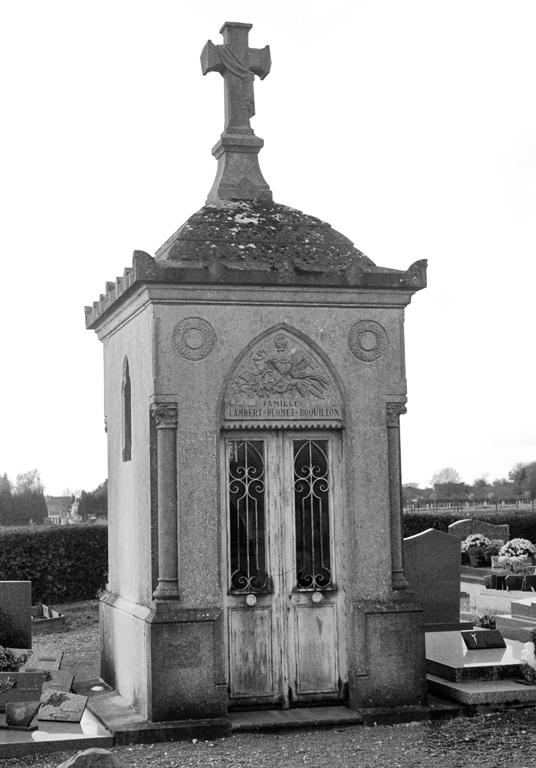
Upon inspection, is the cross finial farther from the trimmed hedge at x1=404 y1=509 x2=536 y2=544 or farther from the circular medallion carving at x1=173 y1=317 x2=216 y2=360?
the trimmed hedge at x1=404 y1=509 x2=536 y2=544

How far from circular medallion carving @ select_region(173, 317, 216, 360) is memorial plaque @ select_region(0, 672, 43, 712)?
317cm

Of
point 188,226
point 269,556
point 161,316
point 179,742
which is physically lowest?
point 179,742

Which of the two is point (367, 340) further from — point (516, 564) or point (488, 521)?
point (488, 521)

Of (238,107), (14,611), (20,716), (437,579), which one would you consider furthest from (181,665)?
(238,107)

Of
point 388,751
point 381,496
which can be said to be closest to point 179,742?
point 388,751

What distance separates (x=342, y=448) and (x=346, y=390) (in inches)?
20.6

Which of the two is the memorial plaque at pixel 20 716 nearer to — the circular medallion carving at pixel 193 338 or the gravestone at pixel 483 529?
the circular medallion carving at pixel 193 338

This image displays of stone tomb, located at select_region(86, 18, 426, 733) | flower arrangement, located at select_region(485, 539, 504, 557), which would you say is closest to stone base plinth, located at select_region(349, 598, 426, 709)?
stone tomb, located at select_region(86, 18, 426, 733)

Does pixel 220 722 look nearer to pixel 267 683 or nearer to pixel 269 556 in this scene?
pixel 267 683

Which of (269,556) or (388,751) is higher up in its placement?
(269,556)

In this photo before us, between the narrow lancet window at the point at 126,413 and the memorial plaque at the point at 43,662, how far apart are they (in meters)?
2.11

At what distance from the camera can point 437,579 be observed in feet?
38.9

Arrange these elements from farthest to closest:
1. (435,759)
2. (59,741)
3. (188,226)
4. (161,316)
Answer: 1. (188,226)
2. (161,316)
3. (59,741)
4. (435,759)

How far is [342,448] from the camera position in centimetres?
916
